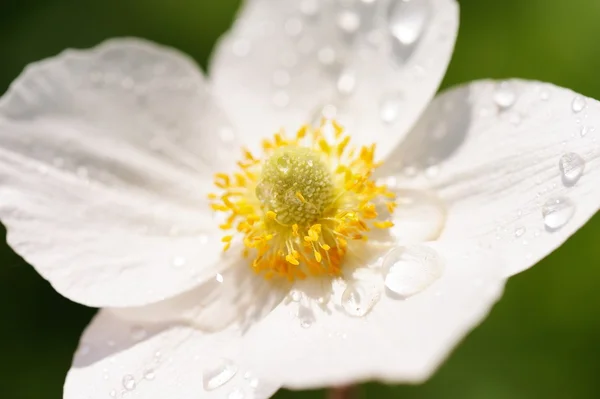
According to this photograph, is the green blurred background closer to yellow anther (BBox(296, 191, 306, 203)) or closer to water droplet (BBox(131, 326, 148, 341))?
water droplet (BBox(131, 326, 148, 341))

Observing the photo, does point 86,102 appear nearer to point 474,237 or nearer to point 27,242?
point 27,242

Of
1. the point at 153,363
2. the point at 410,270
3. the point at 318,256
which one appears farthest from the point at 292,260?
the point at 153,363

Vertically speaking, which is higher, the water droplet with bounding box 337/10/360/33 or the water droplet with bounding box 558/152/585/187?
the water droplet with bounding box 558/152/585/187

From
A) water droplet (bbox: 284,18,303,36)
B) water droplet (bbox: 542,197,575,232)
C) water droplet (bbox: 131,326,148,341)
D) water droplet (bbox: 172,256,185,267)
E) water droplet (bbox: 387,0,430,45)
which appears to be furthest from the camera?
water droplet (bbox: 284,18,303,36)

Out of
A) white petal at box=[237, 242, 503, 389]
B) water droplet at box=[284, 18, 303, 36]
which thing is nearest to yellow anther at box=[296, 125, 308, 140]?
water droplet at box=[284, 18, 303, 36]

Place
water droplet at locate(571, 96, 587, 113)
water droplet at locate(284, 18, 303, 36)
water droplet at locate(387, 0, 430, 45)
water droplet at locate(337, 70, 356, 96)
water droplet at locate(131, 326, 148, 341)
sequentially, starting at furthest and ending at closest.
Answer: water droplet at locate(284, 18, 303, 36)
water droplet at locate(337, 70, 356, 96)
water droplet at locate(387, 0, 430, 45)
water droplet at locate(131, 326, 148, 341)
water droplet at locate(571, 96, 587, 113)

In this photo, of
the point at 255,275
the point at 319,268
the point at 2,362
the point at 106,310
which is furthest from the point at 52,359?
the point at 319,268

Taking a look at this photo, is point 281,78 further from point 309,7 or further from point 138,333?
point 138,333
